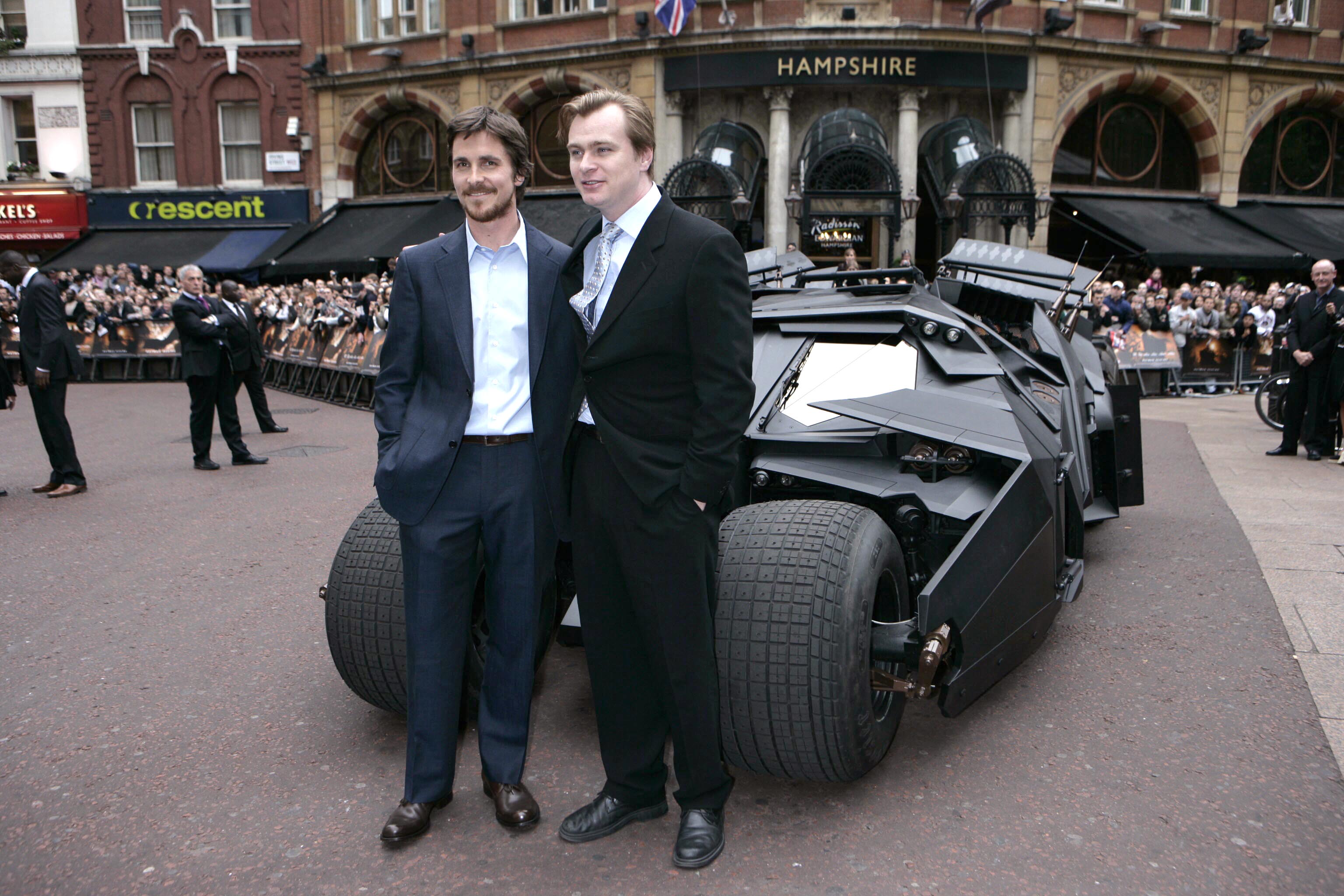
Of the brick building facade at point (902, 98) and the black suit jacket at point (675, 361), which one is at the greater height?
the brick building facade at point (902, 98)

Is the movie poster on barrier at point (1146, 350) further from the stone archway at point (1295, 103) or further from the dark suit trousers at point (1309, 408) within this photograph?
the stone archway at point (1295, 103)

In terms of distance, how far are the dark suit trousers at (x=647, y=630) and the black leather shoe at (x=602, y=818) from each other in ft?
0.09

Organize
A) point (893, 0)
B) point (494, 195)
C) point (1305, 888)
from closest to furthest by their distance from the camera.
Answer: point (1305, 888) < point (494, 195) < point (893, 0)

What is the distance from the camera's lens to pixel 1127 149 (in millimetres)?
22812

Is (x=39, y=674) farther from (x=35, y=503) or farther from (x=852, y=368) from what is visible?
(x=35, y=503)

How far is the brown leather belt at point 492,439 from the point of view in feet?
9.61

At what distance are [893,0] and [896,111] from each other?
200 cm

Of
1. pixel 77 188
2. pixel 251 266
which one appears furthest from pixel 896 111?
pixel 77 188

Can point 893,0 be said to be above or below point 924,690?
above

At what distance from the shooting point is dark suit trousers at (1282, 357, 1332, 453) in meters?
10.2

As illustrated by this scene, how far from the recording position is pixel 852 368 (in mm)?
4332

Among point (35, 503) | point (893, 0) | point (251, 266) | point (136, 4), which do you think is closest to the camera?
point (35, 503)

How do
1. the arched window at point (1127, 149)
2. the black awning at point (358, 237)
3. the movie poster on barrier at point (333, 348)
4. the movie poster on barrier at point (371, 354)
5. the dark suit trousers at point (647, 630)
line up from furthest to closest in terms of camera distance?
the arched window at point (1127, 149), the black awning at point (358, 237), the movie poster on barrier at point (333, 348), the movie poster on barrier at point (371, 354), the dark suit trousers at point (647, 630)

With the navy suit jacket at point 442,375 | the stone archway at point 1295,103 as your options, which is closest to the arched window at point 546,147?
the stone archway at point 1295,103
